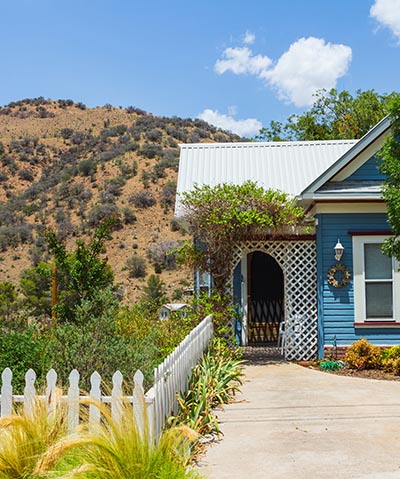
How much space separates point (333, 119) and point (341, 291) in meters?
20.1

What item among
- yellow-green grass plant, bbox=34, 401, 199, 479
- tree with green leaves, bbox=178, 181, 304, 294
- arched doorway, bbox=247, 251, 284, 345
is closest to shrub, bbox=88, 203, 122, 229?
arched doorway, bbox=247, 251, 284, 345

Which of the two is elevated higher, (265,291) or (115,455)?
(265,291)

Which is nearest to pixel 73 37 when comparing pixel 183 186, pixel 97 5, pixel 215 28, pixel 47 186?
pixel 97 5

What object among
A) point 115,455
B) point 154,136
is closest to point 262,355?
point 115,455

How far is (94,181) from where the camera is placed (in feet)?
161

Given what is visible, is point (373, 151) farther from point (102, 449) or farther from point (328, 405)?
point (102, 449)

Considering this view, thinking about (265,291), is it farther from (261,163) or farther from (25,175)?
(25,175)

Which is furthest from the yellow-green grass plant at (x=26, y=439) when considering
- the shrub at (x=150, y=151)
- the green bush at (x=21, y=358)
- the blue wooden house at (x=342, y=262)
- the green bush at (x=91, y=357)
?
the shrub at (x=150, y=151)

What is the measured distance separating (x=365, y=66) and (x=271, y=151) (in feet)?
12.6

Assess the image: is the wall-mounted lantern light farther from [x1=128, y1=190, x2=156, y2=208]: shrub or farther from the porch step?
[x1=128, y1=190, x2=156, y2=208]: shrub

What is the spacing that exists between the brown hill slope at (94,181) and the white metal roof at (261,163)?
743 inches

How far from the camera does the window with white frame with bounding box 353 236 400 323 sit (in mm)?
12258

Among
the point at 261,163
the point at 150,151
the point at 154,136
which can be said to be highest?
the point at 154,136

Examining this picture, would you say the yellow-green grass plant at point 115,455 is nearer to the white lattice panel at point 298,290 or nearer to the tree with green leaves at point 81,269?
the tree with green leaves at point 81,269
